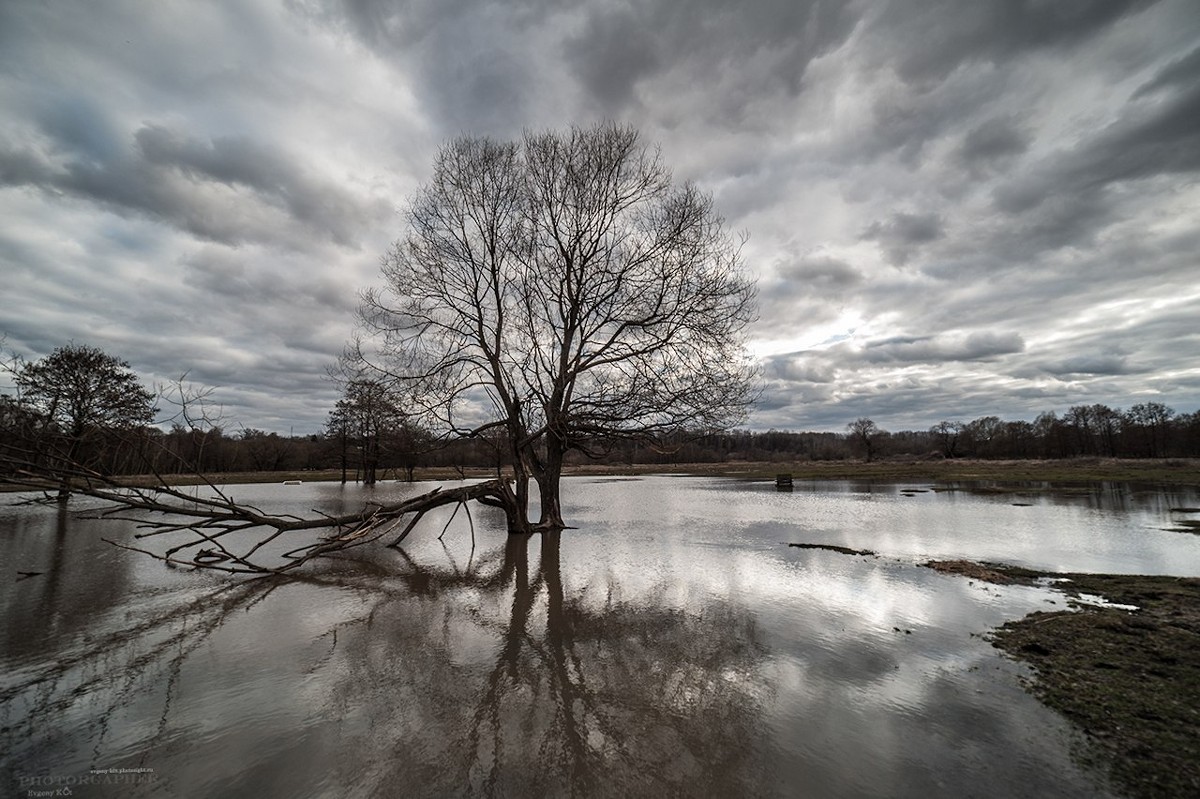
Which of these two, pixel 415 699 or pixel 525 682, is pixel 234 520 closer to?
pixel 415 699

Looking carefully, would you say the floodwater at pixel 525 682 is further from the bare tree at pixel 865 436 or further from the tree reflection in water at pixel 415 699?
the bare tree at pixel 865 436

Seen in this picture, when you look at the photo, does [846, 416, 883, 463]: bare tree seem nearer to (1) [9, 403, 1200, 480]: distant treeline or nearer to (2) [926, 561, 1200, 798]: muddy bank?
(1) [9, 403, 1200, 480]: distant treeline

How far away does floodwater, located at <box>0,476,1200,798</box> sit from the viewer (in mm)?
3393

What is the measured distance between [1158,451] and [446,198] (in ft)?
404

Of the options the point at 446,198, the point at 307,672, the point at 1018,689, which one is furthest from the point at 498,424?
the point at 1018,689

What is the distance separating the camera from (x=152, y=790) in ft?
10.3

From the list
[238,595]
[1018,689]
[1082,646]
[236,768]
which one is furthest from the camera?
[238,595]

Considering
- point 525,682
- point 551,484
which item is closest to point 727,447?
point 551,484

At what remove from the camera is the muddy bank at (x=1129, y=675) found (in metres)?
3.58

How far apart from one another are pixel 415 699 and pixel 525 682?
3.30ft

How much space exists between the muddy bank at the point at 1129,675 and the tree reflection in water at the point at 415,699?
2.62m

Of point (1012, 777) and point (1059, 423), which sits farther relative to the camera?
point (1059, 423)

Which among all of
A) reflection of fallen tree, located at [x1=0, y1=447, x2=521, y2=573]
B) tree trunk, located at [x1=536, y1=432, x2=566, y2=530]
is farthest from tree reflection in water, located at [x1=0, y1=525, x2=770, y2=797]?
tree trunk, located at [x1=536, y1=432, x2=566, y2=530]

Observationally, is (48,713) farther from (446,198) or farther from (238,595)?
(446,198)
